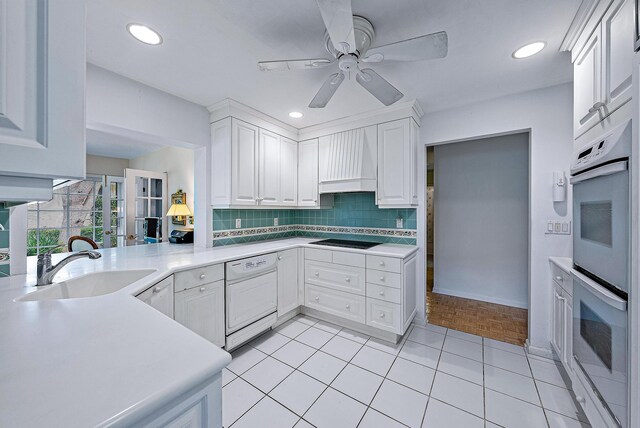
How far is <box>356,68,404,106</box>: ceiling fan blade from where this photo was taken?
163 centimetres

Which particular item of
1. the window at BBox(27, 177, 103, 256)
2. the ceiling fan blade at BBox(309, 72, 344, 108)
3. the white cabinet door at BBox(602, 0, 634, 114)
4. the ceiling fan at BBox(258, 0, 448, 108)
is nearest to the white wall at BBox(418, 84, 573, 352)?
the white cabinet door at BBox(602, 0, 634, 114)

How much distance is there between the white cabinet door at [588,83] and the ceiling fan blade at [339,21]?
1.34 meters

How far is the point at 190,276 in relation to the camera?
191cm

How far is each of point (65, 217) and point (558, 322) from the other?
22.6ft

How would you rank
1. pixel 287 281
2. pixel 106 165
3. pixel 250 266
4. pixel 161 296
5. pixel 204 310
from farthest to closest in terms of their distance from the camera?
pixel 106 165 < pixel 287 281 < pixel 250 266 < pixel 204 310 < pixel 161 296

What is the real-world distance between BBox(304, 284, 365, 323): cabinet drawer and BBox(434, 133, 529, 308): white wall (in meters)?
1.90

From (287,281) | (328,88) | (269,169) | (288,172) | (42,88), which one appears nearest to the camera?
(42,88)

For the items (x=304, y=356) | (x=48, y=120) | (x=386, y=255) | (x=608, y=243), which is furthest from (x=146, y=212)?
(x=608, y=243)

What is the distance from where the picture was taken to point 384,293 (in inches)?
96.9

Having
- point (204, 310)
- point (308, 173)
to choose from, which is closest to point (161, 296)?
point (204, 310)

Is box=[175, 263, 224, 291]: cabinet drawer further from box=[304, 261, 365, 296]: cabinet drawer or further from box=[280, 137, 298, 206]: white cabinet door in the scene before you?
box=[280, 137, 298, 206]: white cabinet door

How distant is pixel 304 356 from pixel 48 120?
2.29m

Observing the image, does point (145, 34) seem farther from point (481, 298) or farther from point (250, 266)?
point (481, 298)

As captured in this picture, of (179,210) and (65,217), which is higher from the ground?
(179,210)
